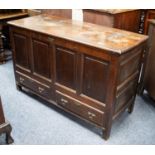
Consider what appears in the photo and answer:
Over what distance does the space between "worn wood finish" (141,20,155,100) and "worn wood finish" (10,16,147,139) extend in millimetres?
310

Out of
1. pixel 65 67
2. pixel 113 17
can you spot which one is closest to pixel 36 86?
pixel 65 67

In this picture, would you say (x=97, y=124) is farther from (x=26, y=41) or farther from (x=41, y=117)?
(x=26, y=41)

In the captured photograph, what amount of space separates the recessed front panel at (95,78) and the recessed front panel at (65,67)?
0.41ft

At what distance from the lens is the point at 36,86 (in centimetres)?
215

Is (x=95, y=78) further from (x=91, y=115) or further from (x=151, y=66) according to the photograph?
(x=151, y=66)

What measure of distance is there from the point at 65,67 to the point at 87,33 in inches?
13.0

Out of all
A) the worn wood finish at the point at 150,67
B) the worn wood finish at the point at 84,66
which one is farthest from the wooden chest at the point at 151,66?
the worn wood finish at the point at 84,66

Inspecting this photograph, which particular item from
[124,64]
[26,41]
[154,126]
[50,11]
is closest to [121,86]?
[124,64]

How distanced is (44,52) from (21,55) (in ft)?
1.21

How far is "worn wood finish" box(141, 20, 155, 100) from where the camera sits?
6.66 feet

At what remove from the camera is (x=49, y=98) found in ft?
6.82

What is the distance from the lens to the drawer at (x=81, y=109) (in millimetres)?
1717

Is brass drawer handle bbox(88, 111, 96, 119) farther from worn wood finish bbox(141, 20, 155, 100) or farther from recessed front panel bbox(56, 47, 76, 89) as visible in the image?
worn wood finish bbox(141, 20, 155, 100)

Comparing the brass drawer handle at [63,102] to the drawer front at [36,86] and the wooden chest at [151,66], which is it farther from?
the wooden chest at [151,66]
